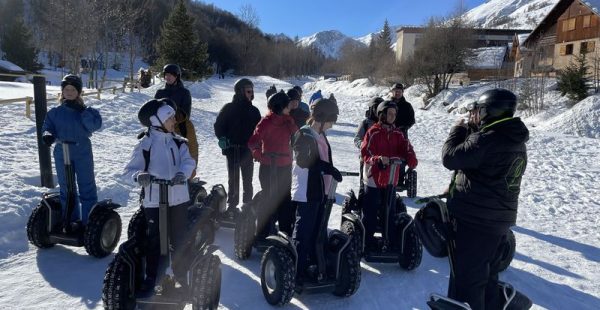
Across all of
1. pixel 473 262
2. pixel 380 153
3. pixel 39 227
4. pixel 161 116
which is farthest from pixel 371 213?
pixel 39 227

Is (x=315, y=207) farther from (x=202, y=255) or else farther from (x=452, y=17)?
(x=452, y=17)

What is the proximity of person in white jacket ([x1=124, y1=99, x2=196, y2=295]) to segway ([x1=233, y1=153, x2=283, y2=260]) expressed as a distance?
133 centimetres

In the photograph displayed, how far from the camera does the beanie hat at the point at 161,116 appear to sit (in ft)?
12.3

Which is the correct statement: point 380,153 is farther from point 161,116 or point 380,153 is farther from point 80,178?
point 80,178

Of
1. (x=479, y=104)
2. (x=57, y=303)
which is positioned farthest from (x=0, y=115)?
(x=479, y=104)

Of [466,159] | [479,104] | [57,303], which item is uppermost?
[479,104]

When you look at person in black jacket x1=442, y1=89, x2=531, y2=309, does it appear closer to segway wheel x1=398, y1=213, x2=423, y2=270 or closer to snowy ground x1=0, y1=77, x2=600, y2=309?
snowy ground x1=0, y1=77, x2=600, y2=309

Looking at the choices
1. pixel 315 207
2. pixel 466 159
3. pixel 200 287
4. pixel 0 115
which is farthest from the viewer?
pixel 0 115

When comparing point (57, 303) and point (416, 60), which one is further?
point (416, 60)

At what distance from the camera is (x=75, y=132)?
504 centimetres

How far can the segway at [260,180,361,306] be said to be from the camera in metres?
4.04

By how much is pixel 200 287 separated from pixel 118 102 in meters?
17.9

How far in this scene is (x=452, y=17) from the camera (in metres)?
38.6

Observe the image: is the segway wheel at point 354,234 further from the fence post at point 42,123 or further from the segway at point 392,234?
the fence post at point 42,123
